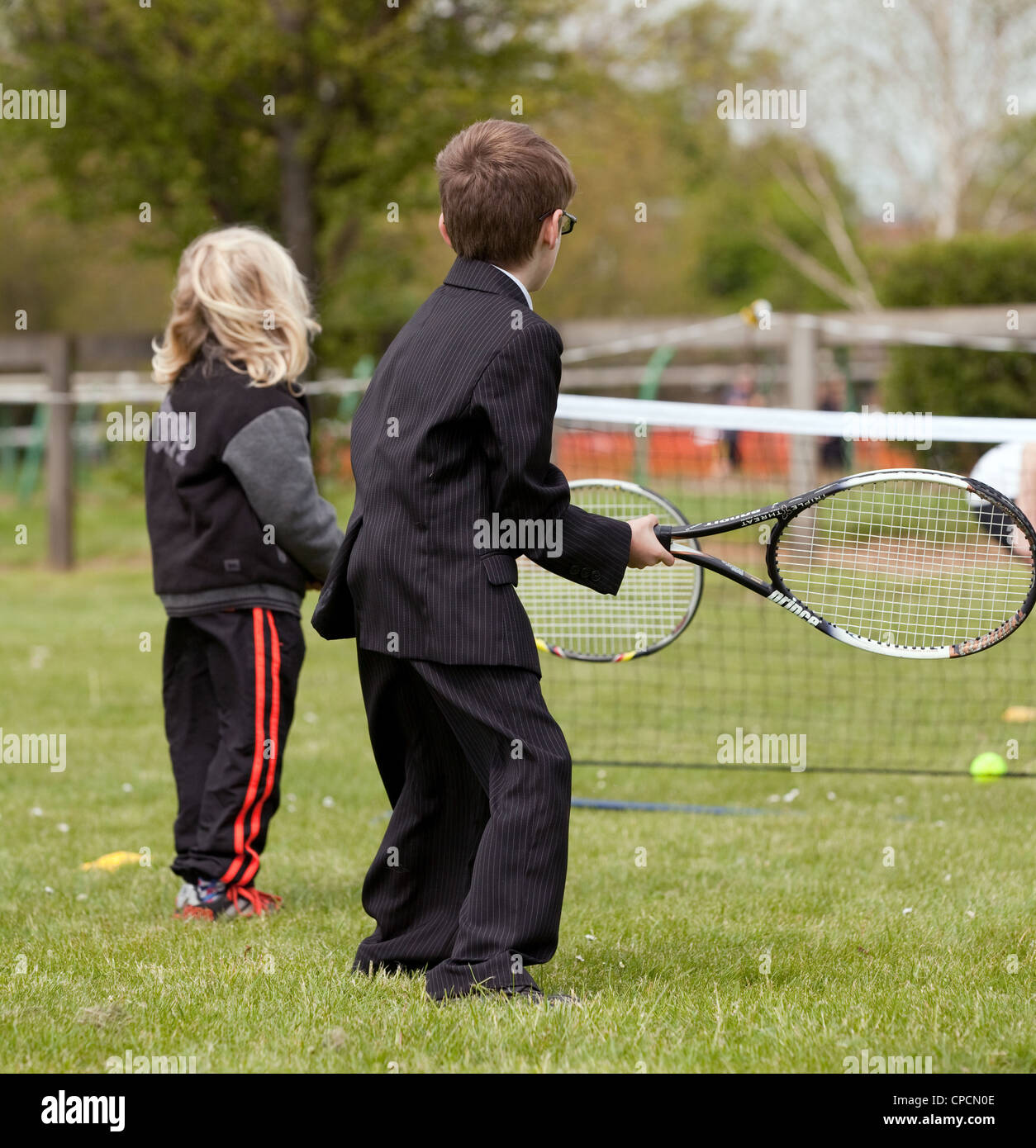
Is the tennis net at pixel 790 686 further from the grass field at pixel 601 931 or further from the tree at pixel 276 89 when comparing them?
the tree at pixel 276 89

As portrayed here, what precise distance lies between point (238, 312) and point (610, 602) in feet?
4.96

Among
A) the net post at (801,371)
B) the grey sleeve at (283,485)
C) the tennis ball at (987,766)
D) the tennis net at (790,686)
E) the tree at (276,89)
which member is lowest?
the tennis ball at (987,766)

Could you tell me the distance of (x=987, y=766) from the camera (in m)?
6.23

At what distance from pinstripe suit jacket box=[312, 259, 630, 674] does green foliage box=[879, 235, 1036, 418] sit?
40.6ft

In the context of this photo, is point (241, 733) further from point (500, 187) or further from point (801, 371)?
point (801, 371)

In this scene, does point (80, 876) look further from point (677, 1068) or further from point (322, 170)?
point (322, 170)

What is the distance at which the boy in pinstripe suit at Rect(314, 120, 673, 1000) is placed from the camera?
10.7 feet

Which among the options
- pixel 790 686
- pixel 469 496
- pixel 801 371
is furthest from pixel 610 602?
pixel 801 371

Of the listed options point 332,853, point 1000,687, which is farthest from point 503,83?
point 332,853

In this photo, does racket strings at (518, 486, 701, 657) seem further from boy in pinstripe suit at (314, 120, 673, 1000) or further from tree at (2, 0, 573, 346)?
tree at (2, 0, 573, 346)

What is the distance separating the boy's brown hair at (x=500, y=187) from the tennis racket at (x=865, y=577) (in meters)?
0.79

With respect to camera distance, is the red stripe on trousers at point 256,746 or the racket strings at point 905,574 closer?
the red stripe on trousers at point 256,746

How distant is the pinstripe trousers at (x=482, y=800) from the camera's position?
3.30 metres

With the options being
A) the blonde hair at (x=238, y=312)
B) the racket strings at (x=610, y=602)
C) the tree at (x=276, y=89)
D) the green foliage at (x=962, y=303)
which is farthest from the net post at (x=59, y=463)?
the racket strings at (x=610, y=602)
